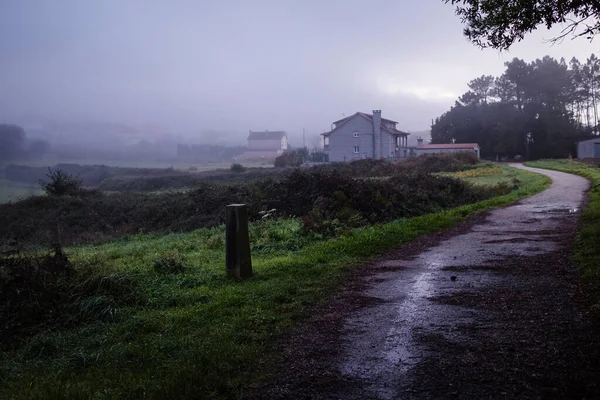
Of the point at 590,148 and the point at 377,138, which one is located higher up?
the point at 377,138

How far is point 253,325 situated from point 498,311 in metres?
2.93

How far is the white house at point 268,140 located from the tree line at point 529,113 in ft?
101

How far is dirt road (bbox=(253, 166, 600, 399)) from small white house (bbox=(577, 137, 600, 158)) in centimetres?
6631

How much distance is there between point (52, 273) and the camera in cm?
749

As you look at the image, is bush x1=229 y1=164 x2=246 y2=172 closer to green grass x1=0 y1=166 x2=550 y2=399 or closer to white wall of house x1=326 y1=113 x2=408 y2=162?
white wall of house x1=326 y1=113 x2=408 y2=162

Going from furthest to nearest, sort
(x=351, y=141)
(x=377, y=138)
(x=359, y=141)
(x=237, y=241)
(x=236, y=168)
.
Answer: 1. (x=351, y=141)
2. (x=359, y=141)
3. (x=377, y=138)
4. (x=236, y=168)
5. (x=237, y=241)

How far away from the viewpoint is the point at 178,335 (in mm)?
5797

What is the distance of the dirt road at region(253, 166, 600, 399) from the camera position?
427cm

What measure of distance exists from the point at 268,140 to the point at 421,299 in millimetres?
96193

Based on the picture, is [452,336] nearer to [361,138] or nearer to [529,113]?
[361,138]

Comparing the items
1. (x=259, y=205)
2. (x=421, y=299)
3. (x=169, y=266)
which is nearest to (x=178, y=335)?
(x=421, y=299)

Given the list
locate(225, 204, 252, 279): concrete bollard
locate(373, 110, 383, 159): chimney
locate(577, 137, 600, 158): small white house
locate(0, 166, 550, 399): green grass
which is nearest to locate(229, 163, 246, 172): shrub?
locate(373, 110, 383, 159): chimney

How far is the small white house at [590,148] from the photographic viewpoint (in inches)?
2643

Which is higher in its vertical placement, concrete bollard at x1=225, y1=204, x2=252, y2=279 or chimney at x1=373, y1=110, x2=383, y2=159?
chimney at x1=373, y1=110, x2=383, y2=159
